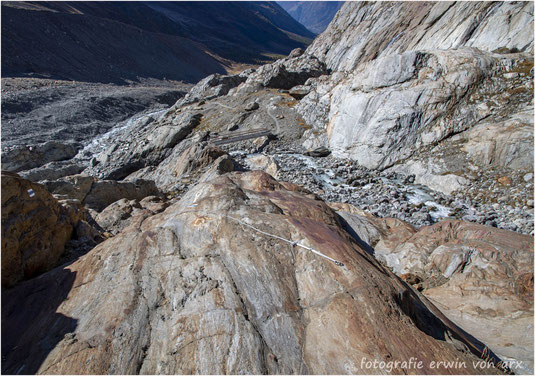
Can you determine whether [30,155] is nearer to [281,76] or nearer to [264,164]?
[264,164]

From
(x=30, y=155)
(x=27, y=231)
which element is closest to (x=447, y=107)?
(x=27, y=231)

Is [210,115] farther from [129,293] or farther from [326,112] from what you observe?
[129,293]

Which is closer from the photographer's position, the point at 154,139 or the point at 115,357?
the point at 115,357

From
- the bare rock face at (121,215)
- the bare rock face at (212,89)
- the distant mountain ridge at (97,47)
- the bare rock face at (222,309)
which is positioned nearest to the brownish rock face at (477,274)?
the bare rock face at (222,309)

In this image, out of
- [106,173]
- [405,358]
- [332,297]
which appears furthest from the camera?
[106,173]

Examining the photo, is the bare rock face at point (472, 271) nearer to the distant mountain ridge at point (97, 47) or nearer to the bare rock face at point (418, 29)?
the bare rock face at point (418, 29)

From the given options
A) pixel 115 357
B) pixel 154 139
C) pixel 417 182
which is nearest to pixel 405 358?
pixel 115 357
